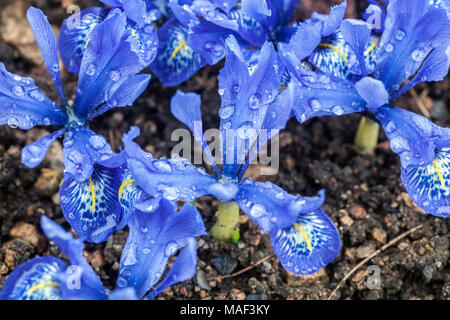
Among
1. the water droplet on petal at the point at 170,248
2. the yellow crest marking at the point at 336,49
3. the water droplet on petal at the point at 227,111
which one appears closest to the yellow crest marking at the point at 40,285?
the water droplet on petal at the point at 170,248

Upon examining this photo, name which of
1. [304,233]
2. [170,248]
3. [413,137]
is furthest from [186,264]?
[413,137]

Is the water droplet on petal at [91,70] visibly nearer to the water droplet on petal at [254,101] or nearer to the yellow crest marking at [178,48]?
the yellow crest marking at [178,48]

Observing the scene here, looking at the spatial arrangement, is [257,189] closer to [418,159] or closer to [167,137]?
[418,159]

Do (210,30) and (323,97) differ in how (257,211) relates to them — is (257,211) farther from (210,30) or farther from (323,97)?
(210,30)

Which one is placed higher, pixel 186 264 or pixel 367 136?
pixel 186 264

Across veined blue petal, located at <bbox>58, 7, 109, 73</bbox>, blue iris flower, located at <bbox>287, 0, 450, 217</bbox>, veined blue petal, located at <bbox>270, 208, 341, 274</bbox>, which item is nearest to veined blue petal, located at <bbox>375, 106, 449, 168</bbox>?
blue iris flower, located at <bbox>287, 0, 450, 217</bbox>
